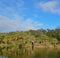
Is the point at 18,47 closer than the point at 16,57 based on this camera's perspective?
No

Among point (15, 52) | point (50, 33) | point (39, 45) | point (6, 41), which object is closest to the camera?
point (15, 52)

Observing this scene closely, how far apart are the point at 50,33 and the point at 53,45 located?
2361 cm

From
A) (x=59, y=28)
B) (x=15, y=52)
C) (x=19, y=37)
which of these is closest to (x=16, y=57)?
(x=15, y=52)

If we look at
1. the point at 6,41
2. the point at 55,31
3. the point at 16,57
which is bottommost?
the point at 16,57

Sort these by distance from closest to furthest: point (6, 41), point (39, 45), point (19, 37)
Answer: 1. point (6, 41)
2. point (19, 37)
3. point (39, 45)

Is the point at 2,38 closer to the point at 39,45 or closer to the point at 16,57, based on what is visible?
the point at 16,57

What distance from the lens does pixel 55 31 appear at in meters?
141

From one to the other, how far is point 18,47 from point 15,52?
5655 millimetres

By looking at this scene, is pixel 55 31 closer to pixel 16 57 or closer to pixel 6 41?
pixel 6 41

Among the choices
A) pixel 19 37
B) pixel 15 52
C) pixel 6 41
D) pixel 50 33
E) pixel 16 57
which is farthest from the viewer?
pixel 50 33

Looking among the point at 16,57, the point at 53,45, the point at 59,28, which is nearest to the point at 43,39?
the point at 53,45

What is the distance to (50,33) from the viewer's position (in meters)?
139

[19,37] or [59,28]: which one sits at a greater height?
[59,28]

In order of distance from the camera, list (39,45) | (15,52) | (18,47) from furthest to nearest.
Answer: (39,45)
(18,47)
(15,52)
